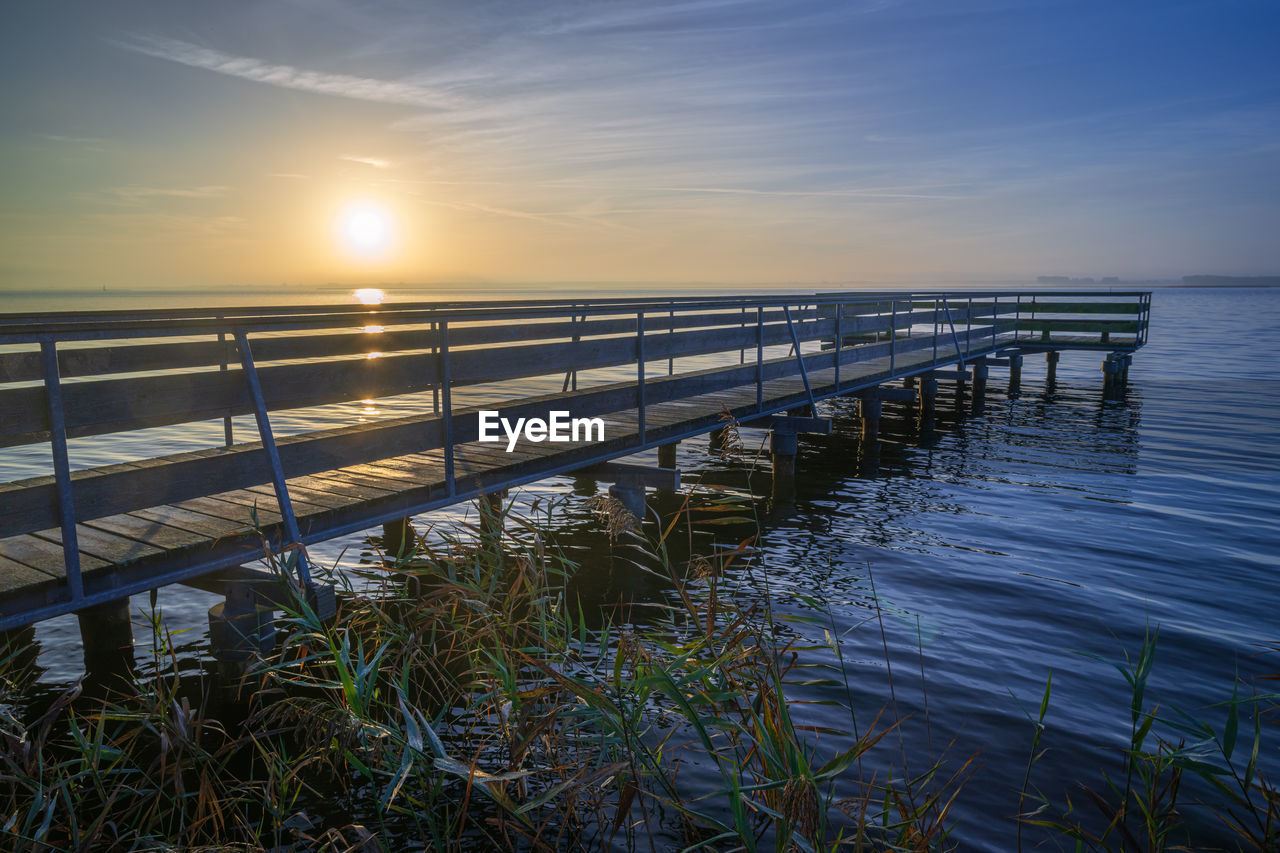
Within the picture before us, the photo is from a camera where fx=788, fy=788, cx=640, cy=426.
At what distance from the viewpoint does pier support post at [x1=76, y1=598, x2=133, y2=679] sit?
206 inches

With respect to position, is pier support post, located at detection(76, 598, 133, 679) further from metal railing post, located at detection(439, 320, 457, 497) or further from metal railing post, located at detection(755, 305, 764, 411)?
metal railing post, located at detection(755, 305, 764, 411)

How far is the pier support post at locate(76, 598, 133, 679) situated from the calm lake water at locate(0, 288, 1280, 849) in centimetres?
31

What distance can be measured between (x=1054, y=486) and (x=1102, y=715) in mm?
6826

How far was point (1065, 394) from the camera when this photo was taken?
21.6 metres

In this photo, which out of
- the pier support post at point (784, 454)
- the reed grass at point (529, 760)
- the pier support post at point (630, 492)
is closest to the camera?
the reed grass at point (529, 760)

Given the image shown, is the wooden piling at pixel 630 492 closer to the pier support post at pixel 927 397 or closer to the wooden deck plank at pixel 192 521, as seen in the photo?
the wooden deck plank at pixel 192 521

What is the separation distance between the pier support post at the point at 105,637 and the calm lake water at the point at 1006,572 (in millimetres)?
306

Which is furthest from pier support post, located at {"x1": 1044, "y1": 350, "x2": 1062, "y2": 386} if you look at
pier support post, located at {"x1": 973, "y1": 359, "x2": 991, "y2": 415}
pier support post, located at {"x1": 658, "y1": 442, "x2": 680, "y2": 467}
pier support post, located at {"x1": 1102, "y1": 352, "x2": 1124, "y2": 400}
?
pier support post, located at {"x1": 658, "y1": 442, "x2": 680, "y2": 467}

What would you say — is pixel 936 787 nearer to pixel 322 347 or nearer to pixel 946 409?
pixel 322 347

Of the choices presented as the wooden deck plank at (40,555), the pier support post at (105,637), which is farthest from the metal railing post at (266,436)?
the pier support post at (105,637)

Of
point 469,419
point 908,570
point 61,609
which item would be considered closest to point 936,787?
point 908,570

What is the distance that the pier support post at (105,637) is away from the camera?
523cm

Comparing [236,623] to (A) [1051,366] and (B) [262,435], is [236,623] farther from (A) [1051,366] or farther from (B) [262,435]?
(A) [1051,366]

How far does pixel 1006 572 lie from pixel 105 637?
756 cm
